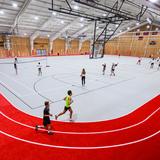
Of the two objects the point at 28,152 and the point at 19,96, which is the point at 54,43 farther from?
the point at 28,152

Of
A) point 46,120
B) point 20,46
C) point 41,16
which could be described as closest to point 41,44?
point 20,46

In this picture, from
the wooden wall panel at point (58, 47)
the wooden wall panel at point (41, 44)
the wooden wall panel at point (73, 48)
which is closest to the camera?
the wooden wall panel at point (41, 44)

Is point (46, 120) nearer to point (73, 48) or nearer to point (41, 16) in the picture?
point (41, 16)

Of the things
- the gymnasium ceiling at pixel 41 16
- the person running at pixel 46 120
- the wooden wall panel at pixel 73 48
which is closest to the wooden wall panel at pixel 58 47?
the wooden wall panel at pixel 73 48

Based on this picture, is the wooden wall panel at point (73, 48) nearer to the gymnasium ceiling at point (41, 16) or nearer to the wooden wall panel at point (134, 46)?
the gymnasium ceiling at point (41, 16)

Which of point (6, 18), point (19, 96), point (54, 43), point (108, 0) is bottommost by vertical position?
point (19, 96)

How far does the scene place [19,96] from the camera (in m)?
9.86

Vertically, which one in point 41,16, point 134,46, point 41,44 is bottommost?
point 41,44

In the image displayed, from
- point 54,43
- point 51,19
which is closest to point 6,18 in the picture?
point 51,19

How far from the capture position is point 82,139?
554 centimetres

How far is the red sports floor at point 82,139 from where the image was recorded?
4.75 m

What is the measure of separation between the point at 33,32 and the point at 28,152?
3341 centimetres

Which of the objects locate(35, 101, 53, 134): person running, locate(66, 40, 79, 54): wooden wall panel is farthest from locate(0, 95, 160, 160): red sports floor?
locate(66, 40, 79, 54): wooden wall panel

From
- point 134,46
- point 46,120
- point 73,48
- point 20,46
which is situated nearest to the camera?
point 46,120
